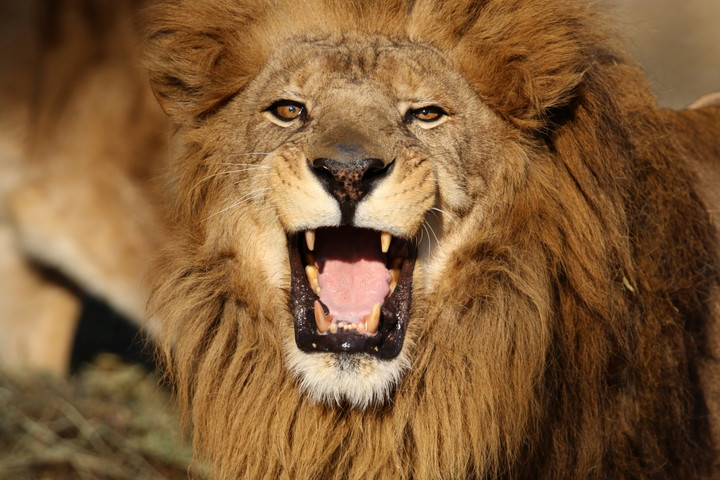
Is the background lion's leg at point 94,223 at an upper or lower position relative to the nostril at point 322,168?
lower

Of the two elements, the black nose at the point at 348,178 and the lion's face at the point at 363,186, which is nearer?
the black nose at the point at 348,178

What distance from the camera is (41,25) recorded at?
21.3 ft

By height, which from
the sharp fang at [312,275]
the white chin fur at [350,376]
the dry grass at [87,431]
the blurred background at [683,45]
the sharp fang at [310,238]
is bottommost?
the dry grass at [87,431]

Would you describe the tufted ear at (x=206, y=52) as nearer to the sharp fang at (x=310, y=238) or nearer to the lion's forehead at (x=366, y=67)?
the lion's forehead at (x=366, y=67)

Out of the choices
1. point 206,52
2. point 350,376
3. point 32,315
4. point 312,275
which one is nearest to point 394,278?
point 312,275

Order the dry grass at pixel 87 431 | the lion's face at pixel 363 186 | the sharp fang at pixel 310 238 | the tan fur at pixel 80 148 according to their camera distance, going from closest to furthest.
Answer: the lion's face at pixel 363 186, the sharp fang at pixel 310 238, the dry grass at pixel 87 431, the tan fur at pixel 80 148

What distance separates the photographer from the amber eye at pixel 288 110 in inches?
129

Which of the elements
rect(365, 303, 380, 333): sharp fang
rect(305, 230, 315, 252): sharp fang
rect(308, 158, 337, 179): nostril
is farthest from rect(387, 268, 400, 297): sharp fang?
rect(308, 158, 337, 179): nostril

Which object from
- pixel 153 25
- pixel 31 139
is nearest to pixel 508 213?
pixel 153 25

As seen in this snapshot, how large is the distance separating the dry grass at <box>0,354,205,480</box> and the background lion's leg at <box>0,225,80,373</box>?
219 mm

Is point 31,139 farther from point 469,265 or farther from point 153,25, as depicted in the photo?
point 469,265

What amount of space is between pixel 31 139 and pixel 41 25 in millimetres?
742

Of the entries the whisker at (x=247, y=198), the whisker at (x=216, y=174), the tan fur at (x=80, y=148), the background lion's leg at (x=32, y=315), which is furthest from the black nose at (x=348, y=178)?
the background lion's leg at (x=32, y=315)

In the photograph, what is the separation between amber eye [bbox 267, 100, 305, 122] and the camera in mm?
3266
